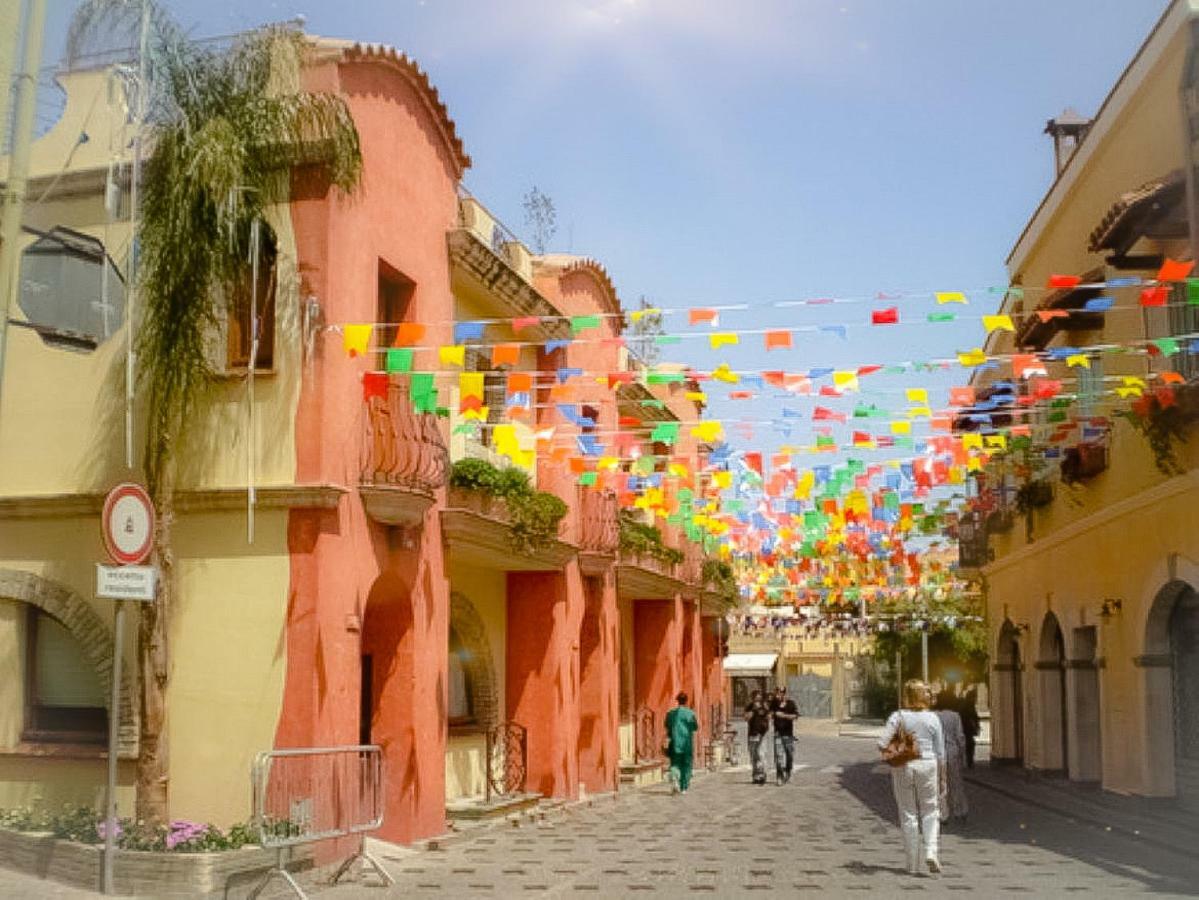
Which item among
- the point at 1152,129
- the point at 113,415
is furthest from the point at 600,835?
the point at 1152,129

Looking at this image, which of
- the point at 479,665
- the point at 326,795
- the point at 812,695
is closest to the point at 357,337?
the point at 326,795

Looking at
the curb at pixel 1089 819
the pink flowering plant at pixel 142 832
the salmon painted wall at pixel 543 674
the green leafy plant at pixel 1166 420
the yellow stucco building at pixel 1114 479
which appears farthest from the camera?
the salmon painted wall at pixel 543 674

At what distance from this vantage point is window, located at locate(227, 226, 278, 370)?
14203 mm

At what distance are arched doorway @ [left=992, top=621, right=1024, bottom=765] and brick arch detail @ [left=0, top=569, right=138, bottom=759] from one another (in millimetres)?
21964

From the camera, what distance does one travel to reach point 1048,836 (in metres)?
17.1

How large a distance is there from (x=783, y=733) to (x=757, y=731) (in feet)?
1.71

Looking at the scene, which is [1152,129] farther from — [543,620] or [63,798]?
[63,798]

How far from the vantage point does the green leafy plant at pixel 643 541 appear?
83.8 ft

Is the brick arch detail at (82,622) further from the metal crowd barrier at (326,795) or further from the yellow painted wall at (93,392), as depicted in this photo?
the metal crowd barrier at (326,795)

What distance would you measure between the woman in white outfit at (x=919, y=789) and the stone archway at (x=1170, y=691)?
24.9 feet

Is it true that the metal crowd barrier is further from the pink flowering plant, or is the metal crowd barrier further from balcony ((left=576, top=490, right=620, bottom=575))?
balcony ((left=576, top=490, right=620, bottom=575))

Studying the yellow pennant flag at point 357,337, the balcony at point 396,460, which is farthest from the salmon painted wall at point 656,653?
the yellow pennant flag at point 357,337

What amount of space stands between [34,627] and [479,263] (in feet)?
21.9

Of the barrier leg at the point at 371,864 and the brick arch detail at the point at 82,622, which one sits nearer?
the barrier leg at the point at 371,864
